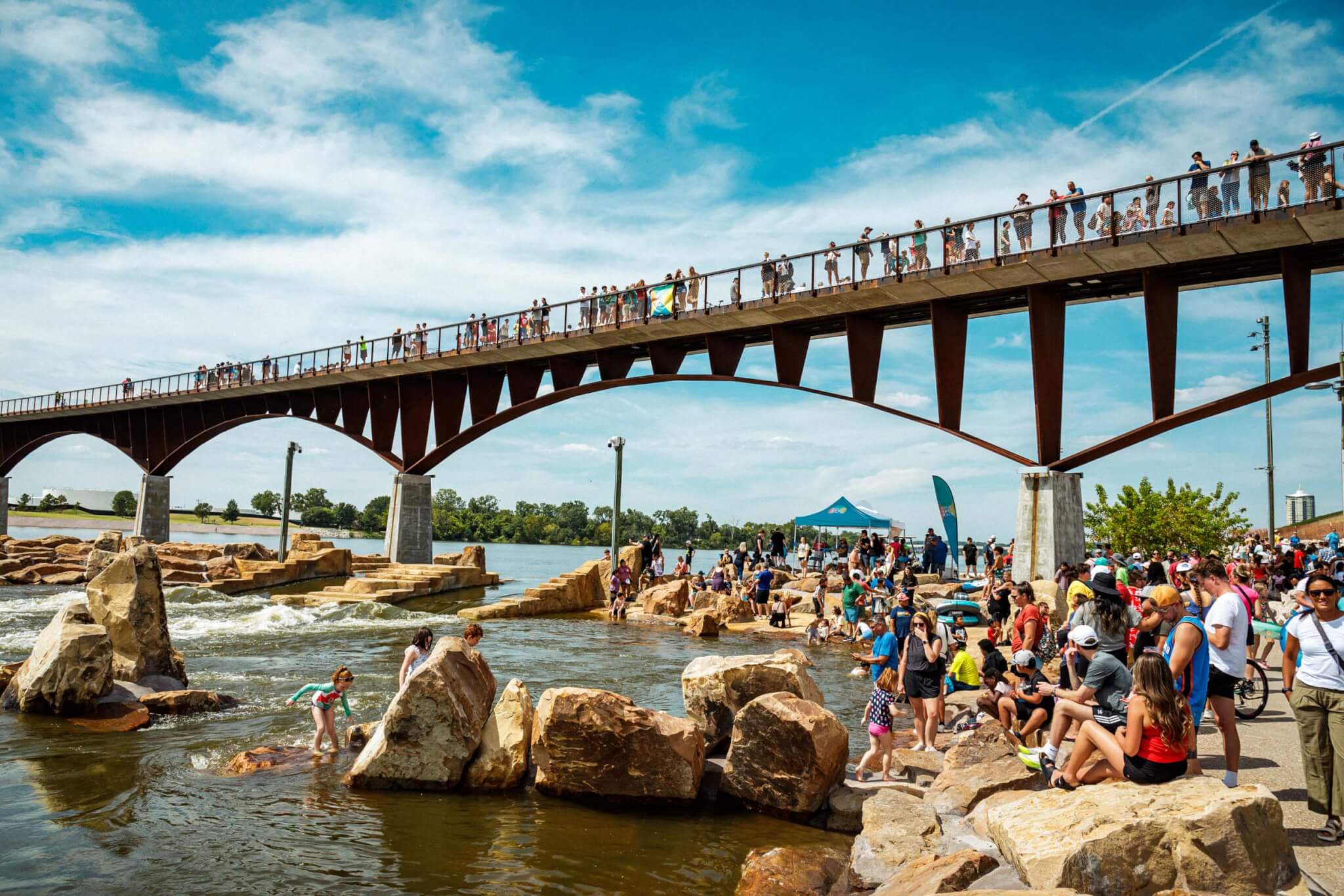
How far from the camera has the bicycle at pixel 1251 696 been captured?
1041 centimetres

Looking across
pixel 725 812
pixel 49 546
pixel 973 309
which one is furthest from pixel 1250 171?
pixel 49 546

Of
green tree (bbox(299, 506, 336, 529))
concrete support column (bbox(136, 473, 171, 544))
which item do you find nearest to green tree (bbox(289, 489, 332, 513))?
green tree (bbox(299, 506, 336, 529))

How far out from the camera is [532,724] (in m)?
9.71

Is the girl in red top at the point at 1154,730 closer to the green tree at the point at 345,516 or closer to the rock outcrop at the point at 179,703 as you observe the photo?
the rock outcrop at the point at 179,703

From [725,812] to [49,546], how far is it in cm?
5242

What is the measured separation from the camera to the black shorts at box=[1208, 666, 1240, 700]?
740 cm

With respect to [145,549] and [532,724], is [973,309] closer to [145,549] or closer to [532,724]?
[532,724]

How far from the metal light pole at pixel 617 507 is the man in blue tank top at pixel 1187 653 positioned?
23993 mm

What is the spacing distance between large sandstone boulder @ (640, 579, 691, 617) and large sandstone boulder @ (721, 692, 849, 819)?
58.1 ft

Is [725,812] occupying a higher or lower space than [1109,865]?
lower

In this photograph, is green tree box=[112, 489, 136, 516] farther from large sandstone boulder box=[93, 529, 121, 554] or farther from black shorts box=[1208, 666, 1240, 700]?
black shorts box=[1208, 666, 1240, 700]

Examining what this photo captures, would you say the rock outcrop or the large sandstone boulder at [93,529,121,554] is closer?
the rock outcrop

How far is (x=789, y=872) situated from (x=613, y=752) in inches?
102

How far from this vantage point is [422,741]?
365 inches
